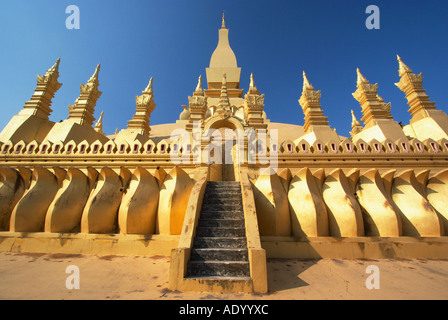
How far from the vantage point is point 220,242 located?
412 cm

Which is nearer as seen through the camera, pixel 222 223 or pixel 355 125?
pixel 222 223

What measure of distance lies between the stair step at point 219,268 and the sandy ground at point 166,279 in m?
0.39

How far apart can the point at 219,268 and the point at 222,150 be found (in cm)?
652

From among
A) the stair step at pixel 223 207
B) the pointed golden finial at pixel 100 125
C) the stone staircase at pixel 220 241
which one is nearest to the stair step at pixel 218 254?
the stone staircase at pixel 220 241

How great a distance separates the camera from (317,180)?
612 centimetres

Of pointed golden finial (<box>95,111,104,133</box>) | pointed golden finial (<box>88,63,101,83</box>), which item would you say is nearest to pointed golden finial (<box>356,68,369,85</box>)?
pointed golden finial (<box>88,63,101,83</box>)

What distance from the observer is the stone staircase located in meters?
3.55

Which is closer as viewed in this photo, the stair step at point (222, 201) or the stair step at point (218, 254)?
the stair step at point (218, 254)

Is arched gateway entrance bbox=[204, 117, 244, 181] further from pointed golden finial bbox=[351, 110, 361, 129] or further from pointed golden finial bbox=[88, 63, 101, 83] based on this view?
pointed golden finial bbox=[351, 110, 361, 129]

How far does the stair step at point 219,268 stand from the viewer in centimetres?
353

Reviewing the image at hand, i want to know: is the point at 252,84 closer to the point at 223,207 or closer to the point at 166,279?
the point at 223,207

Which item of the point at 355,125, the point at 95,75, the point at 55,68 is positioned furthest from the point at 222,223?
the point at 355,125

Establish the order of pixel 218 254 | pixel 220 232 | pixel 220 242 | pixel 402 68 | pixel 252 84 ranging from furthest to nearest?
1. pixel 252 84
2. pixel 402 68
3. pixel 220 232
4. pixel 220 242
5. pixel 218 254

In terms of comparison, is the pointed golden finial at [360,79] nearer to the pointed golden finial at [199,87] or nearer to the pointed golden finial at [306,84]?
the pointed golden finial at [306,84]
